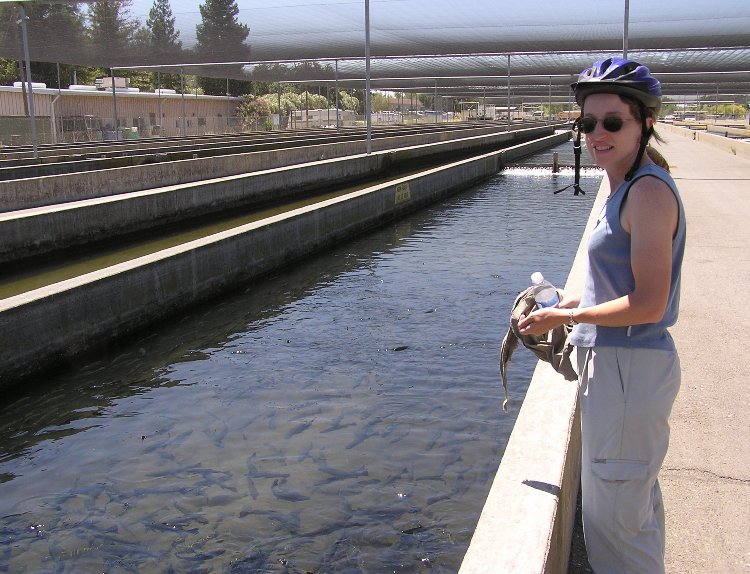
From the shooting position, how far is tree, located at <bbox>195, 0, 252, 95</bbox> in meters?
36.8

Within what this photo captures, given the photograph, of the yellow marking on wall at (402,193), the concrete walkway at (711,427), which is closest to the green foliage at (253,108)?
the yellow marking on wall at (402,193)

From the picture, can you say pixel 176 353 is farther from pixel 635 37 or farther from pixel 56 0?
pixel 635 37

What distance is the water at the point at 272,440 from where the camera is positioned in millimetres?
5133

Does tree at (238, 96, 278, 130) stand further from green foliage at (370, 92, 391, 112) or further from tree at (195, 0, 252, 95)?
green foliage at (370, 92, 391, 112)

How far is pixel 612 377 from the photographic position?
2717 mm

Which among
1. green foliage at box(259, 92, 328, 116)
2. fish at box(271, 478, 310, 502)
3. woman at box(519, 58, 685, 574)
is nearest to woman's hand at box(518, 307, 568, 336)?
woman at box(519, 58, 685, 574)

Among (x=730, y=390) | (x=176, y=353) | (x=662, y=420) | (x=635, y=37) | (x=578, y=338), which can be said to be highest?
(x=635, y=37)

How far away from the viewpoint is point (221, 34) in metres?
38.2

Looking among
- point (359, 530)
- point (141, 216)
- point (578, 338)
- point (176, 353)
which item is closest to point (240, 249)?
point (176, 353)

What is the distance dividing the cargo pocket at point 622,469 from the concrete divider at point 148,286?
20.6 ft

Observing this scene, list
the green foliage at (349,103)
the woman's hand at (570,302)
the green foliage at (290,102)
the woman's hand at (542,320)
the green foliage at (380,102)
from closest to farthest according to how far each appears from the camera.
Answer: the woman's hand at (542,320) → the woman's hand at (570,302) → the green foliage at (290,102) → the green foliage at (349,103) → the green foliage at (380,102)

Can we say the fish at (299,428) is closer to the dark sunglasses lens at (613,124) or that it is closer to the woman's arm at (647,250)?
the woman's arm at (647,250)

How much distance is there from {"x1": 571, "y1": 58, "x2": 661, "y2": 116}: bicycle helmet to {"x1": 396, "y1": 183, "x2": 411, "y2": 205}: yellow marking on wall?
17361 millimetres

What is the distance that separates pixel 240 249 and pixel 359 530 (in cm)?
767
